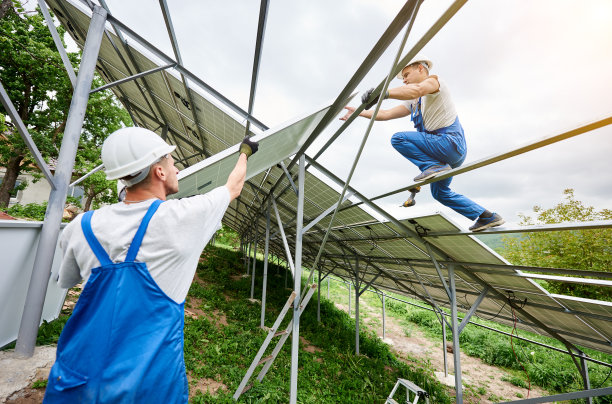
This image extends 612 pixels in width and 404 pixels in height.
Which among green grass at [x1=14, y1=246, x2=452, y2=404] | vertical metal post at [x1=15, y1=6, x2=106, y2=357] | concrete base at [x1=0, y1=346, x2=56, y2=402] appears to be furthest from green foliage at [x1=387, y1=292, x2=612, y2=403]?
vertical metal post at [x1=15, y1=6, x2=106, y2=357]

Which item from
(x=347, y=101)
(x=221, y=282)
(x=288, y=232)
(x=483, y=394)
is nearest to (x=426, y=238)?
(x=347, y=101)

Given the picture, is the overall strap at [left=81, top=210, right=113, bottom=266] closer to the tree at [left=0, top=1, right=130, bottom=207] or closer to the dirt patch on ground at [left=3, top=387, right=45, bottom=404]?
the dirt patch on ground at [left=3, top=387, right=45, bottom=404]

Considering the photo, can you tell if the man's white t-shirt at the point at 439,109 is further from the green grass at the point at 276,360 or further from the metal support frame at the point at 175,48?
the green grass at the point at 276,360

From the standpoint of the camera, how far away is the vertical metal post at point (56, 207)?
128 inches

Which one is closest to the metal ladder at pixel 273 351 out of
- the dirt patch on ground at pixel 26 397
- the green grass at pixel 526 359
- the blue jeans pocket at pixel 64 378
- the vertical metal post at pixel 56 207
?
the dirt patch on ground at pixel 26 397

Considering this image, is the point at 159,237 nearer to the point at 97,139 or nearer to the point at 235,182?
the point at 235,182

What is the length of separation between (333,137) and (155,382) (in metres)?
3.36

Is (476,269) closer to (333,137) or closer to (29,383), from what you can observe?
(333,137)

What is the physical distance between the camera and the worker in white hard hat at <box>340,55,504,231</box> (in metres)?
2.78

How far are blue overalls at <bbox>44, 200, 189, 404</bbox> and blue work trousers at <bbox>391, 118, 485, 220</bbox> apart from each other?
2.92 metres

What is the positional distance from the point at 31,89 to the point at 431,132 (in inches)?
848

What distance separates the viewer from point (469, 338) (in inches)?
687

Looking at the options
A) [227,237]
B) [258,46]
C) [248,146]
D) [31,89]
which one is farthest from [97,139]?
[227,237]

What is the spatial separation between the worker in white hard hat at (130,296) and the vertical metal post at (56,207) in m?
2.88
